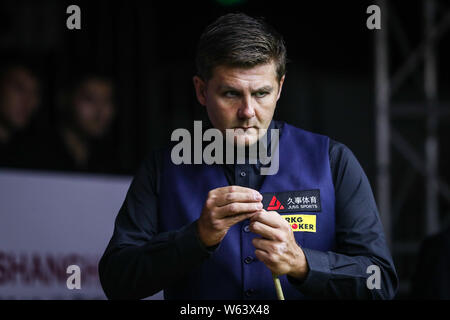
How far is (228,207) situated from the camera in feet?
3.55

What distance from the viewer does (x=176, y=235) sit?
1208 millimetres

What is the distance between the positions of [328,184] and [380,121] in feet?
10.4

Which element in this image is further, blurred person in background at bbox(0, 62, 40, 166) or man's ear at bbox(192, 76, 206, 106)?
blurred person in background at bbox(0, 62, 40, 166)

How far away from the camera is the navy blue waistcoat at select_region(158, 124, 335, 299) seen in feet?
4.14

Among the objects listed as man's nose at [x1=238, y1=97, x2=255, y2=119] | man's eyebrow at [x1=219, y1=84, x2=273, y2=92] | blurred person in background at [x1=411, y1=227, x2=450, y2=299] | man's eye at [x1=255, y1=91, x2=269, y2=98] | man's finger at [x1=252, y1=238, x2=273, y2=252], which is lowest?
blurred person in background at [x1=411, y1=227, x2=450, y2=299]

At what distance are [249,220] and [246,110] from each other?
23 centimetres

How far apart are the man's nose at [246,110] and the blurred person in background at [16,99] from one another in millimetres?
2470

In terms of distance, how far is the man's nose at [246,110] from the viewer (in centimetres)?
121

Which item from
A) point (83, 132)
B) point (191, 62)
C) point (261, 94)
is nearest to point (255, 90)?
point (261, 94)

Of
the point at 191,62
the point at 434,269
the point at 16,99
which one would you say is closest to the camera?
the point at 434,269

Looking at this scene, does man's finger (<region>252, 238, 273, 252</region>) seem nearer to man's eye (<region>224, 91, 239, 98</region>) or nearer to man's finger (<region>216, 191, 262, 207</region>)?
man's finger (<region>216, 191, 262, 207</region>)

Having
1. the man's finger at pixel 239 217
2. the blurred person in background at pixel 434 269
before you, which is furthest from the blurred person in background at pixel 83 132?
the man's finger at pixel 239 217

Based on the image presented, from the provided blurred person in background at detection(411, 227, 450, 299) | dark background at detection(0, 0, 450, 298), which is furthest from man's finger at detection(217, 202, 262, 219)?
blurred person in background at detection(411, 227, 450, 299)

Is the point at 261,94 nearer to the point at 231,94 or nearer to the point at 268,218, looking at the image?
the point at 231,94
